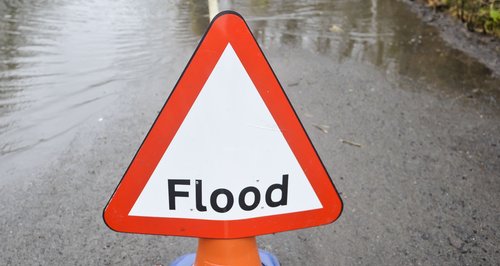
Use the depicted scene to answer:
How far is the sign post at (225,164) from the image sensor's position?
2.01 meters

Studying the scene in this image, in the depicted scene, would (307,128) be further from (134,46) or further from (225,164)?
(134,46)

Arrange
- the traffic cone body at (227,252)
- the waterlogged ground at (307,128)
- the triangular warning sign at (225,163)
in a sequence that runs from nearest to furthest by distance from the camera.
A: 1. the triangular warning sign at (225,163)
2. the traffic cone body at (227,252)
3. the waterlogged ground at (307,128)

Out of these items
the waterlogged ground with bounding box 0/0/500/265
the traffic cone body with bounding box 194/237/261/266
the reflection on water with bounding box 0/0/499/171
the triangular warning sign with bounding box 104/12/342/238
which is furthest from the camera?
the reflection on water with bounding box 0/0/499/171

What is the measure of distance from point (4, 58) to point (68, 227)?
14.0 ft

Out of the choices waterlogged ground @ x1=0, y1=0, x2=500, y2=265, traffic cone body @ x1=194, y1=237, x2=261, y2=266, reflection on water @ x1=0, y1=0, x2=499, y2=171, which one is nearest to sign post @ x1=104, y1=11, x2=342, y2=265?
traffic cone body @ x1=194, y1=237, x2=261, y2=266

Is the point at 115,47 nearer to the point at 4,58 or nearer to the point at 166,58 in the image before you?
the point at 166,58

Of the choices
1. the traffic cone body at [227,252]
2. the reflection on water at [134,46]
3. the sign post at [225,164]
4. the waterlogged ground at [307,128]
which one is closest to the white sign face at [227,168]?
the sign post at [225,164]

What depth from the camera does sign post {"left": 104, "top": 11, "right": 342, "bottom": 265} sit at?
201 centimetres

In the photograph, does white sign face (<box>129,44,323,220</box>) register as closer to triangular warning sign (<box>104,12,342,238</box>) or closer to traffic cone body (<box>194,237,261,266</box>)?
triangular warning sign (<box>104,12,342,238</box>)

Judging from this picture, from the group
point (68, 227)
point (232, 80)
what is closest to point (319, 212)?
point (232, 80)

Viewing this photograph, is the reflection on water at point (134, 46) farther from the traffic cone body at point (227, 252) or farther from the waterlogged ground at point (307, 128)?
the traffic cone body at point (227, 252)

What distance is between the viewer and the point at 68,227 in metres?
3.41

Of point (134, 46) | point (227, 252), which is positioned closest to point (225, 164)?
point (227, 252)

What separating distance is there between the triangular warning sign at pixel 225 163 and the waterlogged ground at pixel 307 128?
110cm
